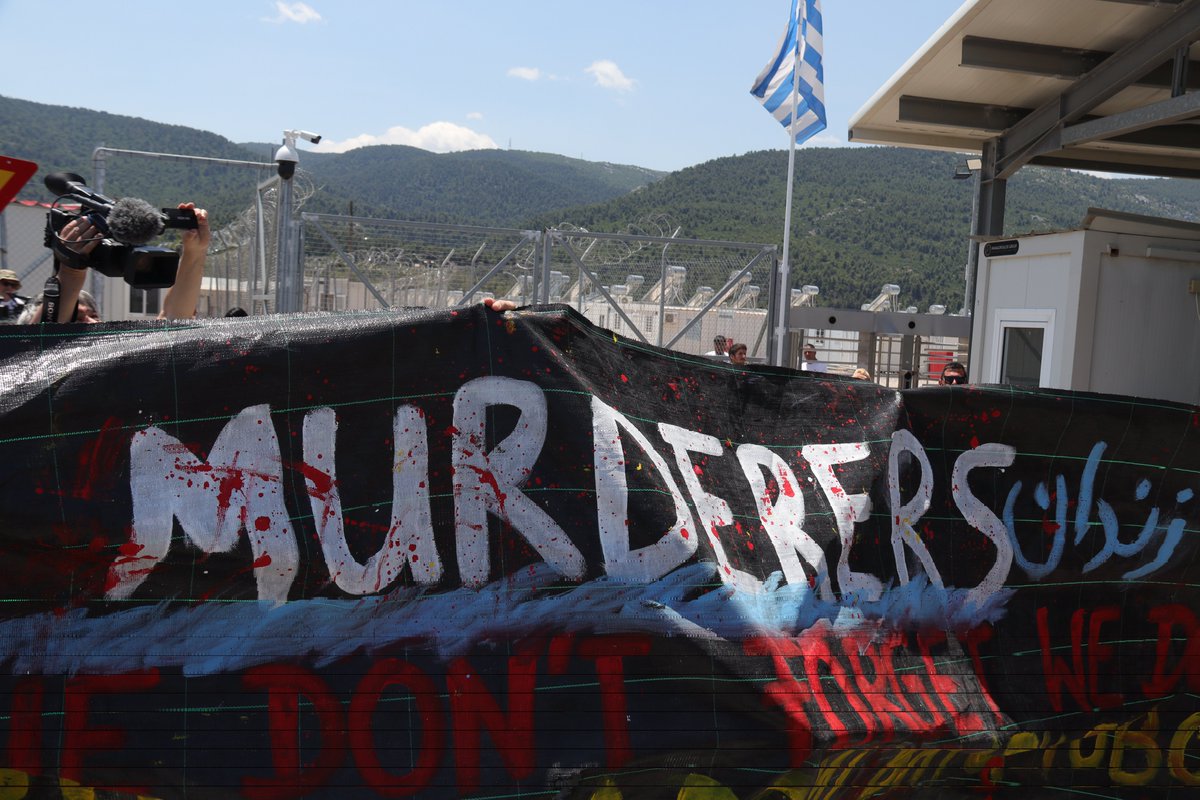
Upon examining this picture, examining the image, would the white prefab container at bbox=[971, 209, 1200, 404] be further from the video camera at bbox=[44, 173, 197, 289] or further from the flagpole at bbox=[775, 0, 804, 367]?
the video camera at bbox=[44, 173, 197, 289]

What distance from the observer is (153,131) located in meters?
111

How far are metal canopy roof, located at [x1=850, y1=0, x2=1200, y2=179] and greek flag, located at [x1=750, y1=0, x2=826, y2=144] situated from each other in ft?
6.66

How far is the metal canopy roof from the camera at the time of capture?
28.3ft

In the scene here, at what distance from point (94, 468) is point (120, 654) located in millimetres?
580

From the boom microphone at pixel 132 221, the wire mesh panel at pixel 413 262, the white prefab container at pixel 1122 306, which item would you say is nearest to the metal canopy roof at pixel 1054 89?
the white prefab container at pixel 1122 306

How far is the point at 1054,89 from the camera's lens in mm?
10391

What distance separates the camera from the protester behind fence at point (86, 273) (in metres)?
4.17

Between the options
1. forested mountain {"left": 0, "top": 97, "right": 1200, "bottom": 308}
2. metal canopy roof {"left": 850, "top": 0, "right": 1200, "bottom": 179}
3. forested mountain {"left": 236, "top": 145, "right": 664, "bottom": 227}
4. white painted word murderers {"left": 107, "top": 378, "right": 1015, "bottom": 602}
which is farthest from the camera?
forested mountain {"left": 236, "top": 145, "right": 664, "bottom": 227}

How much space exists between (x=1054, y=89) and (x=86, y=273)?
920 centimetres

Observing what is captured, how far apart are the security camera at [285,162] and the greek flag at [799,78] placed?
753 centimetres

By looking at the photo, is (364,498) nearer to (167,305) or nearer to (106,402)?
(106,402)

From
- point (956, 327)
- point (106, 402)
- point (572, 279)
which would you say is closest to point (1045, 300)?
point (956, 327)

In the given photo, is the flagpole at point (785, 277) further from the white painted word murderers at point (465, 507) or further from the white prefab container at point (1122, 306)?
the white painted word murderers at point (465, 507)

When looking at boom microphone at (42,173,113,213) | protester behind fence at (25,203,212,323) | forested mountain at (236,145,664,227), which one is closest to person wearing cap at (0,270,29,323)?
protester behind fence at (25,203,212,323)
